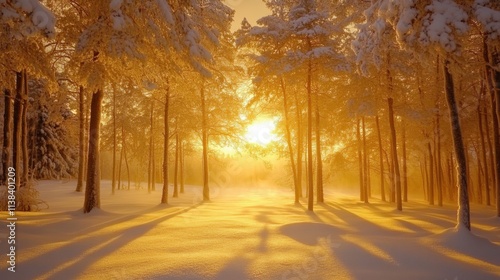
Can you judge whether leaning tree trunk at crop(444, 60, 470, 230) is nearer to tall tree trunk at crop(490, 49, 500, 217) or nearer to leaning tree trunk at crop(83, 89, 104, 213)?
tall tree trunk at crop(490, 49, 500, 217)

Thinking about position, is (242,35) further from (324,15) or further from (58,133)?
(58,133)

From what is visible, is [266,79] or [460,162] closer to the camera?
[460,162]

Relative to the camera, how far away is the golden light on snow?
61.2 ft

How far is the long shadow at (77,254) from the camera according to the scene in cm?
448

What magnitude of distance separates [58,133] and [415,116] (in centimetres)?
3653

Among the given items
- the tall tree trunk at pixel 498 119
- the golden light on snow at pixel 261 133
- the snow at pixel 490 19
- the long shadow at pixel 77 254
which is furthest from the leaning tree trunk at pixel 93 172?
the tall tree trunk at pixel 498 119

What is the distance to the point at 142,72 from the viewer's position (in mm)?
9641

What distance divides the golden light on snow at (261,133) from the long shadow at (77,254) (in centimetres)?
1153

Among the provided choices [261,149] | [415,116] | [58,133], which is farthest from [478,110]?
[58,133]

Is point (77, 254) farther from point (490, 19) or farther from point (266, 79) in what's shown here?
point (266, 79)

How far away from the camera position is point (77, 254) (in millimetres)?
5410

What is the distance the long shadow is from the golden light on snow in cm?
1153

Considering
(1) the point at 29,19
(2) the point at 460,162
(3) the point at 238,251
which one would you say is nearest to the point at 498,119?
(2) the point at 460,162

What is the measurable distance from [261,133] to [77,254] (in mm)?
15043
